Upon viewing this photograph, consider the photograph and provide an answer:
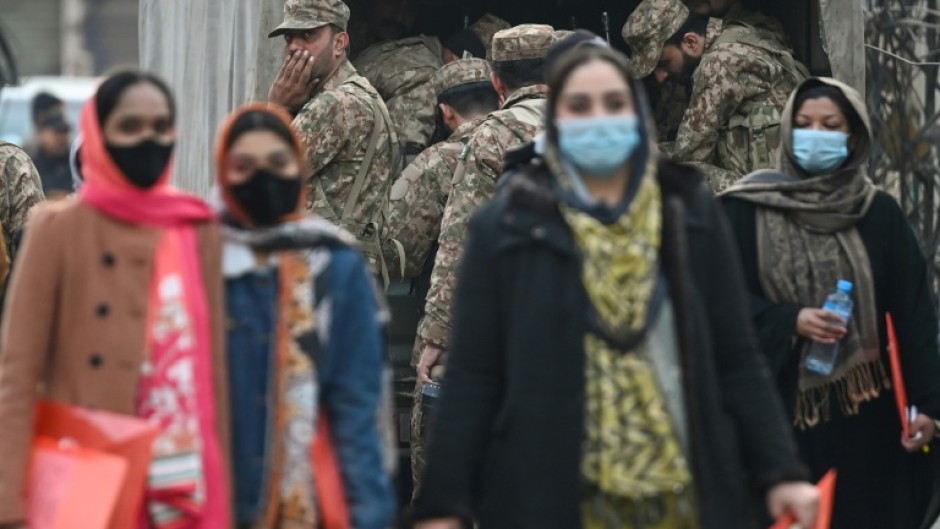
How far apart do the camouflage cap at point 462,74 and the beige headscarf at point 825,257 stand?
2.94 m

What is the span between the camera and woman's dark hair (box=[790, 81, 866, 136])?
292 inches

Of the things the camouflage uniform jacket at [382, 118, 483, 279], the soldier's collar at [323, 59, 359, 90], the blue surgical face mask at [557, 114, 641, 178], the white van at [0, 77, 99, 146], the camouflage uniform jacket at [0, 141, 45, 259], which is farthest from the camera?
the white van at [0, 77, 99, 146]

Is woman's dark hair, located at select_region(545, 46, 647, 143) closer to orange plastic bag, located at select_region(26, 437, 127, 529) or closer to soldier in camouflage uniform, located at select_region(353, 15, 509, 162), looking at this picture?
orange plastic bag, located at select_region(26, 437, 127, 529)

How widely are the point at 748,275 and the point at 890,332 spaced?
1.63 feet

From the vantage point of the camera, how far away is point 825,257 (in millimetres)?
7402

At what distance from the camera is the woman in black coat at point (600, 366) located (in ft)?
17.0

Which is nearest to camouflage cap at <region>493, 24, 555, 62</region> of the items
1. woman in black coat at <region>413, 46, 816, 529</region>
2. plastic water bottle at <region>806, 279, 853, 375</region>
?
plastic water bottle at <region>806, 279, 853, 375</region>

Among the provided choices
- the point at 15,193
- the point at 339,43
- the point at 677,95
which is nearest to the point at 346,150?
the point at 339,43

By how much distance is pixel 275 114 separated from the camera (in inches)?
215

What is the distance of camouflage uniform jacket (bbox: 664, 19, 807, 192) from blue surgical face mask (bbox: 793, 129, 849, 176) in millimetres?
2520

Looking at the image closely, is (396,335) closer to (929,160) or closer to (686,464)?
(929,160)

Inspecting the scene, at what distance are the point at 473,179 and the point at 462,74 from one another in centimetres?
176

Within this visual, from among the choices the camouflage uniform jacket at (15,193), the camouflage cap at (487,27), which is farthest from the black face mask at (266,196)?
the camouflage cap at (487,27)

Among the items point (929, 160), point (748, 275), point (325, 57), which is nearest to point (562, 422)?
point (748, 275)
